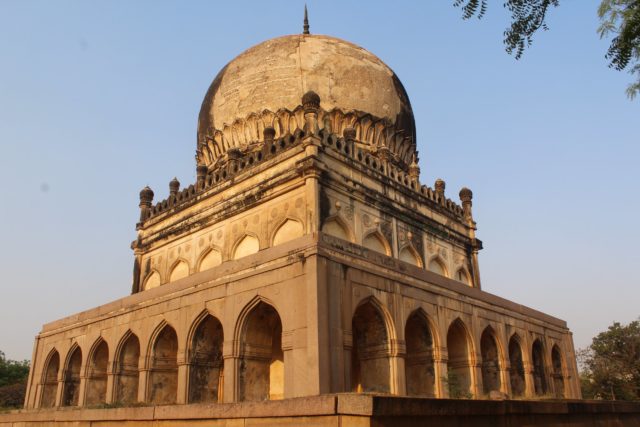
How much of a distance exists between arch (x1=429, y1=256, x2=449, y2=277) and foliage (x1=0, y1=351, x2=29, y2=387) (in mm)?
24882

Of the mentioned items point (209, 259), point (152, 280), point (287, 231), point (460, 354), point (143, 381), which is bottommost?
point (143, 381)

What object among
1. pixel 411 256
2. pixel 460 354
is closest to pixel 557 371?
pixel 460 354

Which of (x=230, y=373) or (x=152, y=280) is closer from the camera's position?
(x=230, y=373)

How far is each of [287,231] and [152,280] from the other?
5.60m

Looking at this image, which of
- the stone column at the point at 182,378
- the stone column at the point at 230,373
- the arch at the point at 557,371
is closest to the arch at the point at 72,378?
the stone column at the point at 182,378

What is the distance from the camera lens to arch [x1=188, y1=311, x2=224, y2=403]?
1097 cm

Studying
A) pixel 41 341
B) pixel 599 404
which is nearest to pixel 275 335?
pixel 599 404

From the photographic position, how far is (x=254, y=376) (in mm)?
10266

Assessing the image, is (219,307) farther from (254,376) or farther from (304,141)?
(304,141)

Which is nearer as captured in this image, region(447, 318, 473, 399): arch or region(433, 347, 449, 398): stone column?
region(433, 347, 449, 398): stone column

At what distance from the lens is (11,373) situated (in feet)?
101

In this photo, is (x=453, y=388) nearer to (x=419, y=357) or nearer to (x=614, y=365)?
(x=419, y=357)

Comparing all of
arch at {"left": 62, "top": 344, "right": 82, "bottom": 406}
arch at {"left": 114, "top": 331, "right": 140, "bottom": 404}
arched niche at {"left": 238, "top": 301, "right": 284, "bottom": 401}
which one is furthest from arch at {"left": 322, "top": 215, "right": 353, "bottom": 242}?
arch at {"left": 62, "top": 344, "right": 82, "bottom": 406}

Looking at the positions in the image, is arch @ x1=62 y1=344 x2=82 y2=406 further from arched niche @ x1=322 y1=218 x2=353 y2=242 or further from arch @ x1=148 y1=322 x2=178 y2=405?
arched niche @ x1=322 y1=218 x2=353 y2=242
